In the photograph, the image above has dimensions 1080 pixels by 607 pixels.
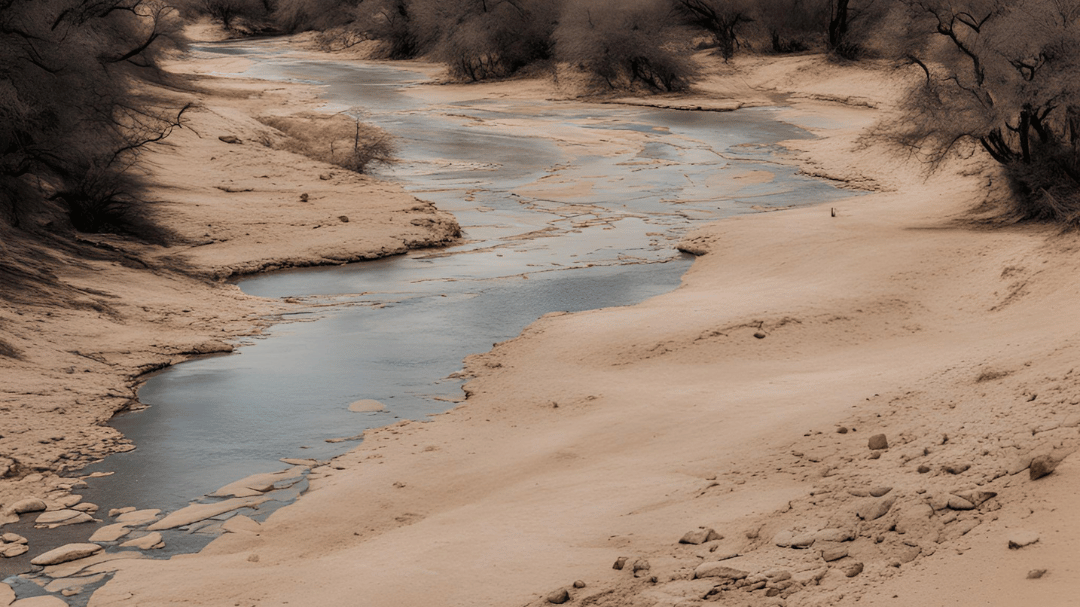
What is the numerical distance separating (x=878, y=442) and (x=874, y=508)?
1026 millimetres

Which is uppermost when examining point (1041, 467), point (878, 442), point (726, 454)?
point (1041, 467)

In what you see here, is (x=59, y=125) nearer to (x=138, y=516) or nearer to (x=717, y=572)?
(x=138, y=516)

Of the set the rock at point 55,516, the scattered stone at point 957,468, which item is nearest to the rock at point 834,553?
the scattered stone at point 957,468

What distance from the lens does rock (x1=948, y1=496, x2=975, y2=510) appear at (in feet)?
16.7

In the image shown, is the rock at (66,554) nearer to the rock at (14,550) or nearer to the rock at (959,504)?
the rock at (14,550)

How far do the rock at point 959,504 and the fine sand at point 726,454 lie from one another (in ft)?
0.04

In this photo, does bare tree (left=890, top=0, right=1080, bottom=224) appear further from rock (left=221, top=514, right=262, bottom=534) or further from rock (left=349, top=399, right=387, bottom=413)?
rock (left=221, top=514, right=262, bottom=534)

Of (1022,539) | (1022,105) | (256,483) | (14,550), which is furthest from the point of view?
(1022,105)

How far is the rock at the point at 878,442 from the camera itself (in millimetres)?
6316

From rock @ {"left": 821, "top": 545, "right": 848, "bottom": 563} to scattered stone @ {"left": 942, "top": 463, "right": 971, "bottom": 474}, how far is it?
2.62ft

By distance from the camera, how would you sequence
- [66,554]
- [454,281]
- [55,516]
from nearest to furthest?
[66,554] < [55,516] < [454,281]

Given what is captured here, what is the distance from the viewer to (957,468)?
5.53 m

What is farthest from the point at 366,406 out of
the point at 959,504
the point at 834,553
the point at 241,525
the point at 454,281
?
the point at 959,504

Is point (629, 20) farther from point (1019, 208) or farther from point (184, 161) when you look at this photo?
point (1019, 208)
